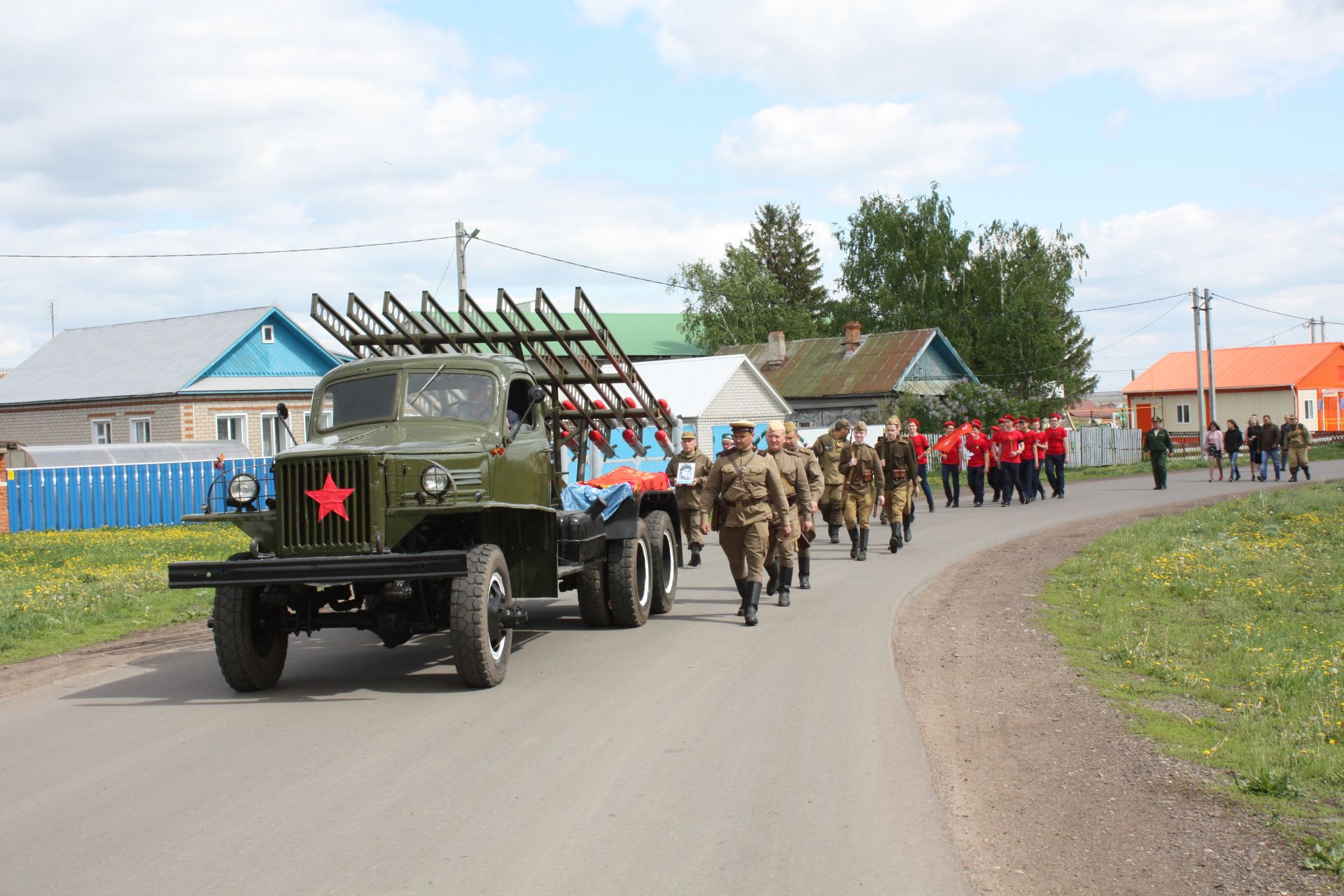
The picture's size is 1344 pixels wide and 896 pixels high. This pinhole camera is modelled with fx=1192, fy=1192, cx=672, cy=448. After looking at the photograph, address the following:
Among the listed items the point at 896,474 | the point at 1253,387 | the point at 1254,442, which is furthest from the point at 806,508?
the point at 1253,387

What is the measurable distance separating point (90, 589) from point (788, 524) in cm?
850

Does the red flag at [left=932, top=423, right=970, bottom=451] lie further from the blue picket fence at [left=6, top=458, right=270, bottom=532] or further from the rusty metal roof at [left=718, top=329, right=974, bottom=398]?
the rusty metal roof at [left=718, top=329, right=974, bottom=398]

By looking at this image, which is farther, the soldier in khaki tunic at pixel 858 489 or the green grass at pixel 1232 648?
the soldier in khaki tunic at pixel 858 489

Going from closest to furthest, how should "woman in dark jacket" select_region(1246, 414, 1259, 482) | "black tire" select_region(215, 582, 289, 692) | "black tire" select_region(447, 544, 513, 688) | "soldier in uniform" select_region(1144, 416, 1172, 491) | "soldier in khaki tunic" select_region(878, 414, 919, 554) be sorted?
"black tire" select_region(447, 544, 513, 688)
"black tire" select_region(215, 582, 289, 692)
"soldier in khaki tunic" select_region(878, 414, 919, 554)
"soldier in uniform" select_region(1144, 416, 1172, 491)
"woman in dark jacket" select_region(1246, 414, 1259, 482)

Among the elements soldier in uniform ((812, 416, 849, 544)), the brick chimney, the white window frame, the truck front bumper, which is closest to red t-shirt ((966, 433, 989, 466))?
soldier in uniform ((812, 416, 849, 544))

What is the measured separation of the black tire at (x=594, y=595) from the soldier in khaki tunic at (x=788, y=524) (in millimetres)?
2043

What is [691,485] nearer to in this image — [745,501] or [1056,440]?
[745,501]

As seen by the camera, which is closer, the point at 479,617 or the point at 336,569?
the point at 336,569

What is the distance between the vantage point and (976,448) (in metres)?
27.3

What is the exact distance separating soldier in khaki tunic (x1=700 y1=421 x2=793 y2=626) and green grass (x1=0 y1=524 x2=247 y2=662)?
5948 millimetres

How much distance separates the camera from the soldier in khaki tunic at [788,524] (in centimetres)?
1235

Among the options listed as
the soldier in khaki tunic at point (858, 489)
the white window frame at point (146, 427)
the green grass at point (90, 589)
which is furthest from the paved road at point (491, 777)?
the white window frame at point (146, 427)

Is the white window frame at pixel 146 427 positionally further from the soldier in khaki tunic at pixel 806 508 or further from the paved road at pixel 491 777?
the paved road at pixel 491 777

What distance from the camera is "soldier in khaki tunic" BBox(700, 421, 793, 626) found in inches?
452
